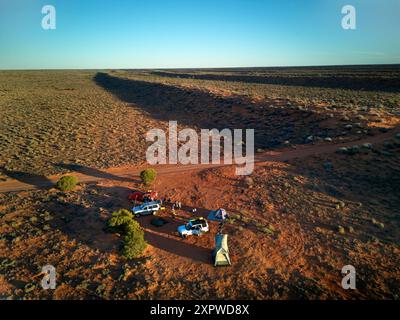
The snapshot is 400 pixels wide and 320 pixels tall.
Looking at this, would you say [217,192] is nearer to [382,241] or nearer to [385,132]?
[382,241]

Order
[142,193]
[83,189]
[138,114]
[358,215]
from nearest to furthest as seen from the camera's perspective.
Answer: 1. [358,215]
2. [142,193]
3. [83,189]
4. [138,114]

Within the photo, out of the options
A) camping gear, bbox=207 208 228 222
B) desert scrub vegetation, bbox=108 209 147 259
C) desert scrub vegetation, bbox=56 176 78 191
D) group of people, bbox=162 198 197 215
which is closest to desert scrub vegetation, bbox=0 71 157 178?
desert scrub vegetation, bbox=56 176 78 191

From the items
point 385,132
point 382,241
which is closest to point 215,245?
point 382,241

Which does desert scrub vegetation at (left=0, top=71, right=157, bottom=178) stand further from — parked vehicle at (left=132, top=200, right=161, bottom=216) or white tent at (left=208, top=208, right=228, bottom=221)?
white tent at (left=208, top=208, right=228, bottom=221)

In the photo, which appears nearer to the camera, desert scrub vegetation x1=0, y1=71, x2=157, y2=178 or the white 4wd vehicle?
the white 4wd vehicle

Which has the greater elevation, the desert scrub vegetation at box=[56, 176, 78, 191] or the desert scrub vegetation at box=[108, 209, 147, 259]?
the desert scrub vegetation at box=[56, 176, 78, 191]

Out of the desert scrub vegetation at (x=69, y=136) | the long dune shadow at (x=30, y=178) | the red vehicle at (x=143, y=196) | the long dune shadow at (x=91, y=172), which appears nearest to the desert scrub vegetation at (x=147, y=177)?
the red vehicle at (x=143, y=196)
